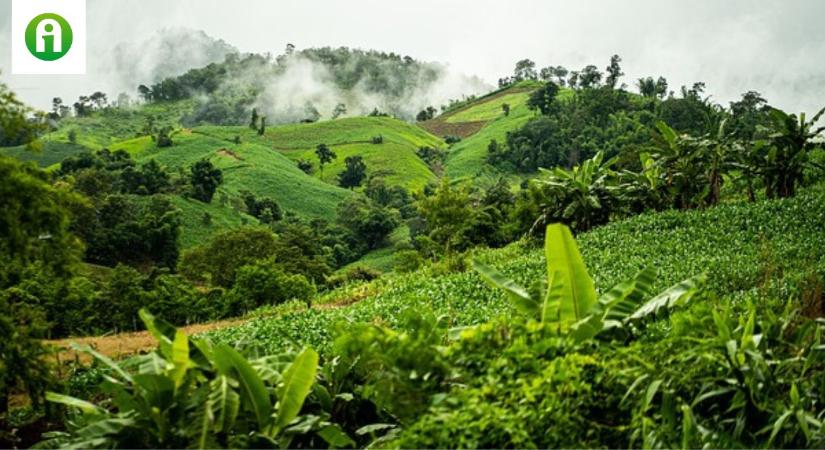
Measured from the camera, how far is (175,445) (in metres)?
4.25

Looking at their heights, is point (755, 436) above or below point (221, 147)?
below

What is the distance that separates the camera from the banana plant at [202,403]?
4.24m

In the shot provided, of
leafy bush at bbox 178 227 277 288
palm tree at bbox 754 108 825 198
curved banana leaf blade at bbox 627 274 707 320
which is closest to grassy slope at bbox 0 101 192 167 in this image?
leafy bush at bbox 178 227 277 288

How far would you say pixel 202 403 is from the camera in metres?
4.34

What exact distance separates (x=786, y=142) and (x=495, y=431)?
1864cm

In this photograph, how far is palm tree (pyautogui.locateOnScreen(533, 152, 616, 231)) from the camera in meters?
22.0

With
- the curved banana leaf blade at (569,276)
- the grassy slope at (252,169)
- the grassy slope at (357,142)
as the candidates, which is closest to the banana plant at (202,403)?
the curved banana leaf blade at (569,276)

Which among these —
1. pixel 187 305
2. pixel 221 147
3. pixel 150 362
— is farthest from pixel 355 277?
pixel 221 147

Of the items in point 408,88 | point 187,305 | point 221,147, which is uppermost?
point 408,88

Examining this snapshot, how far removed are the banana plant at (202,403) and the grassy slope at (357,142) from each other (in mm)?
70977

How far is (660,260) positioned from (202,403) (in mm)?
13941

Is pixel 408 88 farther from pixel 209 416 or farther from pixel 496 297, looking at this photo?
pixel 209 416

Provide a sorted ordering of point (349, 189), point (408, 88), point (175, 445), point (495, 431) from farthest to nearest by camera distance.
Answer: point (408, 88)
point (349, 189)
point (175, 445)
point (495, 431)

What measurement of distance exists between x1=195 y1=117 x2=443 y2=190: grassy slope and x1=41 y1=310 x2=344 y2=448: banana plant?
71.0 meters
